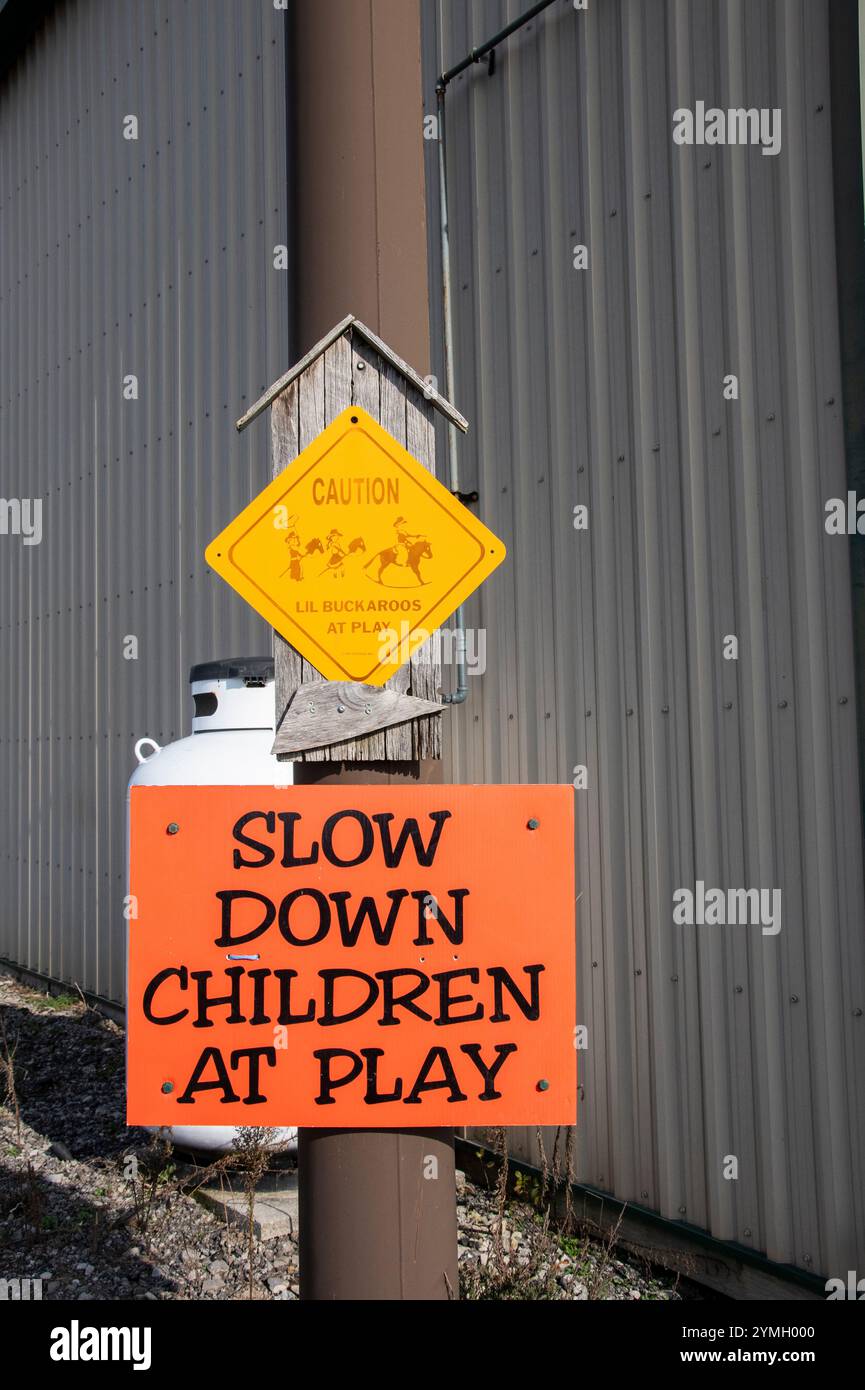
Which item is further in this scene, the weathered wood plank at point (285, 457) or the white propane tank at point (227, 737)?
the white propane tank at point (227, 737)

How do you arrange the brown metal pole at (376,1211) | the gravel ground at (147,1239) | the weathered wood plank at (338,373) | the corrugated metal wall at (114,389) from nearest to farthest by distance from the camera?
the brown metal pole at (376,1211) < the weathered wood plank at (338,373) < the gravel ground at (147,1239) < the corrugated metal wall at (114,389)

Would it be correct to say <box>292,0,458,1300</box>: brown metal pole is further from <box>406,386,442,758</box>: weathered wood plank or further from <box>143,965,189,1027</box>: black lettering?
<box>143,965,189,1027</box>: black lettering

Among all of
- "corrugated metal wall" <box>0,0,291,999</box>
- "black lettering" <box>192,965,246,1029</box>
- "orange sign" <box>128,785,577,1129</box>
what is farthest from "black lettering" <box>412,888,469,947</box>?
"corrugated metal wall" <box>0,0,291,999</box>

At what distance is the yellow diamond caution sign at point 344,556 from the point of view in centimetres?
222

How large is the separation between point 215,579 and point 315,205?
5.00 metres

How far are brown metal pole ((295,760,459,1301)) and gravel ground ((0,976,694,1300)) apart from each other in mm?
1565

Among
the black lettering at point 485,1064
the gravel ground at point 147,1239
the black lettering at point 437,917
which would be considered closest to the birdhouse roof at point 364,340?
the black lettering at point 437,917

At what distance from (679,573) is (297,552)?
211 centimetres

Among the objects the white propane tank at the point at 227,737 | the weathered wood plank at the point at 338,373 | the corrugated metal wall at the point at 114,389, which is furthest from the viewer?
the corrugated metal wall at the point at 114,389

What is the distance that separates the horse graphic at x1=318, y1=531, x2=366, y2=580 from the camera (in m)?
2.22

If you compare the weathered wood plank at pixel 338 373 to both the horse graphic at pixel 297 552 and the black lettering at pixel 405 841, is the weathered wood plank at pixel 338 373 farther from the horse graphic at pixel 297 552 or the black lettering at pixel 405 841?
the black lettering at pixel 405 841

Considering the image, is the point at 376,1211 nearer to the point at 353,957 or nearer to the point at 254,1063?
the point at 254,1063

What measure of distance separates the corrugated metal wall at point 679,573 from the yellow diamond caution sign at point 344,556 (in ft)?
5.58

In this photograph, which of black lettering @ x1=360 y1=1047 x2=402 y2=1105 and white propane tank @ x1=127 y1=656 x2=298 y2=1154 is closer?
black lettering @ x1=360 y1=1047 x2=402 y2=1105
